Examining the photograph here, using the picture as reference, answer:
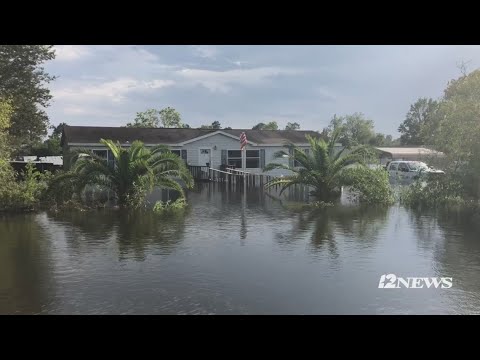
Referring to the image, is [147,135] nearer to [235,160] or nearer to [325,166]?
[235,160]

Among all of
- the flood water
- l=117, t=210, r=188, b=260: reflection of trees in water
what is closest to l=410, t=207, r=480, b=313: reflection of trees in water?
the flood water

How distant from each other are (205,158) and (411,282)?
23275 mm

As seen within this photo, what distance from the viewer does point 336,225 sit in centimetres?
1230

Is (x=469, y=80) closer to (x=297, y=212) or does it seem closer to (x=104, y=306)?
(x=297, y=212)

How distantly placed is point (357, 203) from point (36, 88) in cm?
1891

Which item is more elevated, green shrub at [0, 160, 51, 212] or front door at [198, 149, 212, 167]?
front door at [198, 149, 212, 167]

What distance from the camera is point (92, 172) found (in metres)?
15.5

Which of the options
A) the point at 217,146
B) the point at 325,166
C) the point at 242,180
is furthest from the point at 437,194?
the point at 217,146

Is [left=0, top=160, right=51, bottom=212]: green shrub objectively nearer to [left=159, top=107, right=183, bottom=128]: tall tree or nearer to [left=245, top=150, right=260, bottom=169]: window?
[left=245, top=150, right=260, bottom=169]: window

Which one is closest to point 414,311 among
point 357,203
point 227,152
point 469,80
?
point 357,203

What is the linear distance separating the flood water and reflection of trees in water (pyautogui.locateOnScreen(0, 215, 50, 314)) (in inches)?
0.9

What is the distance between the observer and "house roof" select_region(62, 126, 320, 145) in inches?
1110

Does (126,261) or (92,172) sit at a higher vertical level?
(92,172)

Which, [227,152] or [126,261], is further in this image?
[227,152]
